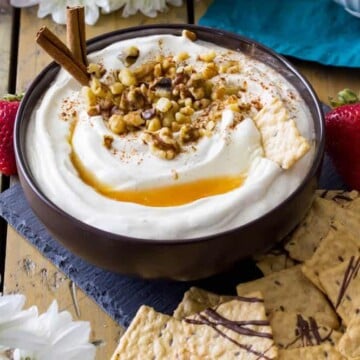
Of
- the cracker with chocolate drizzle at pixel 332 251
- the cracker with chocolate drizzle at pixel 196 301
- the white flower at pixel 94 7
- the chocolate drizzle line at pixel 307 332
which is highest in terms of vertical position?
the white flower at pixel 94 7

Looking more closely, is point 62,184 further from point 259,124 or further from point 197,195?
point 259,124

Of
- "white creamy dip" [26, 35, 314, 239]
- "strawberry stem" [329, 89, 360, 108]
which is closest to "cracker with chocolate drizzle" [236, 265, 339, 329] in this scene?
"white creamy dip" [26, 35, 314, 239]

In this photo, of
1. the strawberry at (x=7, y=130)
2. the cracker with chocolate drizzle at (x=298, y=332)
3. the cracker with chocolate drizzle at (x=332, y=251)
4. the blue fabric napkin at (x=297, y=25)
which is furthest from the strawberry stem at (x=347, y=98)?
the strawberry at (x=7, y=130)

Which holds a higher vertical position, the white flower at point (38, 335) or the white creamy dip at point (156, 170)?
the white creamy dip at point (156, 170)

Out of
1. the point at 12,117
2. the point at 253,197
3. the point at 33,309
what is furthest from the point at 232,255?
the point at 12,117

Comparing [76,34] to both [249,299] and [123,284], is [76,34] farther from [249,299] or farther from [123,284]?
[249,299]

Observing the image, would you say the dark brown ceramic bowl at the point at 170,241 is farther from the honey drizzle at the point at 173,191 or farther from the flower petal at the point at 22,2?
the flower petal at the point at 22,2

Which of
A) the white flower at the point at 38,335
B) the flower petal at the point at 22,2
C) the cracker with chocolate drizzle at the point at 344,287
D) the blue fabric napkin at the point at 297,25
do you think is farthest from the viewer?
the flower petal at the point at 22,2
